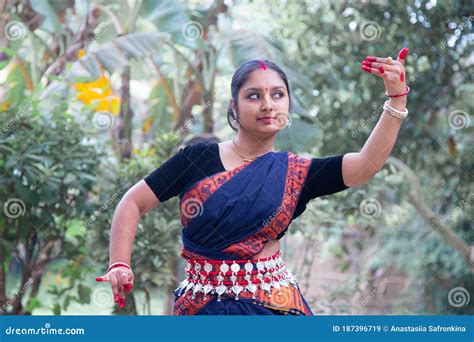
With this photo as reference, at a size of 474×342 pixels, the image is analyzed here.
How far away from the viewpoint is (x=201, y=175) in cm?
210

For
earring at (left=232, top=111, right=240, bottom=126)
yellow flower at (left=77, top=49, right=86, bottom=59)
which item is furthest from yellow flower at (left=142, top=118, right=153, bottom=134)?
earring at (left=232, top=111, right=240, bottom=126)

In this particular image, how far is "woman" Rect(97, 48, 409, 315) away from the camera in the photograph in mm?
2025

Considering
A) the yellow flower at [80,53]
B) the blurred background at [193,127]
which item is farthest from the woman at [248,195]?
the yellow flower at [80,53]

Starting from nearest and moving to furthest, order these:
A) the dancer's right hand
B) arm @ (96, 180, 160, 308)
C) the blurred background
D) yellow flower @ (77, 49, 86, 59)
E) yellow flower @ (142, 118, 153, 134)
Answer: the dancer's right hand < arm @ (96, 180, 160, 308) < the blurred background < yellow flower @ (77, 49, 86, 59) < yellow flower @ (142, 118, 153, 134)

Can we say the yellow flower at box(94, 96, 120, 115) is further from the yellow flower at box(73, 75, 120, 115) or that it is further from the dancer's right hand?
the dancer's right hand

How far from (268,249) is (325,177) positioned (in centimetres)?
25

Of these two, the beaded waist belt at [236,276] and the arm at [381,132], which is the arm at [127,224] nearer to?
the beaded waist belt at [236,276]

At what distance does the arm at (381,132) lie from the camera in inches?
77.7

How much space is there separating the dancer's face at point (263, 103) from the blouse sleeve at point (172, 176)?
188mm

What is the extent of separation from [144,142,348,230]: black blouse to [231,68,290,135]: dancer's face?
0.14 m

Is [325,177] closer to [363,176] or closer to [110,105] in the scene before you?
[363,176]

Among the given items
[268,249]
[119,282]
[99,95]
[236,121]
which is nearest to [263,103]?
[236,121]

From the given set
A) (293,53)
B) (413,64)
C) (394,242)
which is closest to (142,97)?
(293,53)
